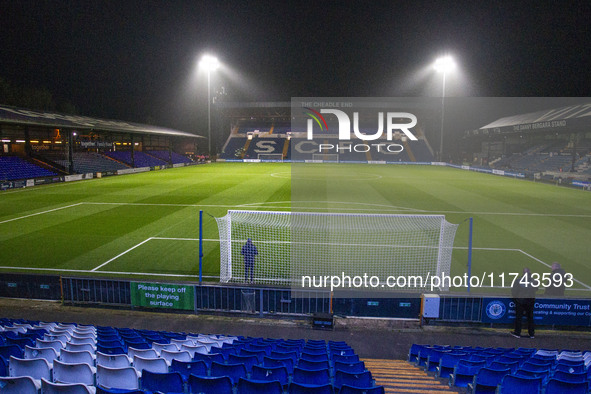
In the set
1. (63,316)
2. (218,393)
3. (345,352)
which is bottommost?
(63,316)

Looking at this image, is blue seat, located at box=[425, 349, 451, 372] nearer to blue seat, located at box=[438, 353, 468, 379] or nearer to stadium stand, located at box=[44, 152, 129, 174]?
blue seat, located at box=[438, 353, 468, 379]

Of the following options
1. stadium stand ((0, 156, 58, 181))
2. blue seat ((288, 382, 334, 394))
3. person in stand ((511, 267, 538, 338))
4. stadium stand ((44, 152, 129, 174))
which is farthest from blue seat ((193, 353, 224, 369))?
stadium stand ((44, 152, 129, 174))

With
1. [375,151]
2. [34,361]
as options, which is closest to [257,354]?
[34,361]

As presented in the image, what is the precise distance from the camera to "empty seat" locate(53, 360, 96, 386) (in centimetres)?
380

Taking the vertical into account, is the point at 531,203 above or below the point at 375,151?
below

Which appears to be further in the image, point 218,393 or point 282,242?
point 282,242

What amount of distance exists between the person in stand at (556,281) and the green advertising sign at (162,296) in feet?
28.2

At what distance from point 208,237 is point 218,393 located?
12150 mm

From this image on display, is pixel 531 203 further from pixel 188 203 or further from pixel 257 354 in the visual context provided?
pixel 257 354

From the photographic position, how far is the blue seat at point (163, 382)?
12.2 feet

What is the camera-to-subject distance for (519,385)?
402 centimetres

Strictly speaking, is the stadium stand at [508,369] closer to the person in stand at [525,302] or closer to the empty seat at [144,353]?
the person in stand at [525,302]

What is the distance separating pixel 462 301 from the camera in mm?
8766

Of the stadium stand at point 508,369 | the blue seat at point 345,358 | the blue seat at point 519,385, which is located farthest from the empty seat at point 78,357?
the blue seat at point 519,385
